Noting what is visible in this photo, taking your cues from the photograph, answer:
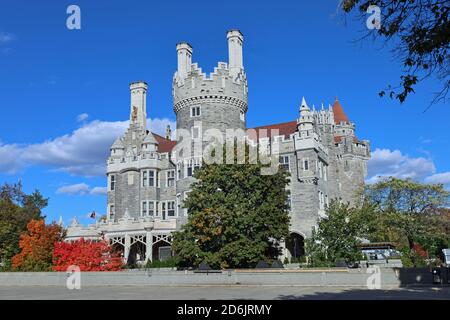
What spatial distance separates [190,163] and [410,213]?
23245 mm

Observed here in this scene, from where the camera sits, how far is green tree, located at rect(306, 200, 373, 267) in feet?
103

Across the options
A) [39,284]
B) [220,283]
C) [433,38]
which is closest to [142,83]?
[39,284]

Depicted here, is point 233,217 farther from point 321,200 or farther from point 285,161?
point 321,200

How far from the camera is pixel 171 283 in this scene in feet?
93.2

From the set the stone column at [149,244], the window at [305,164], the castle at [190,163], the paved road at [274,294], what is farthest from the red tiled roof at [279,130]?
the paved road at [274,294]

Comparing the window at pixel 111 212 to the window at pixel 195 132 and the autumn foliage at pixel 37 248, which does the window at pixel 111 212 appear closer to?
the autumn foliage at pixel 37 248

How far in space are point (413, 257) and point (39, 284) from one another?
97.3 feet

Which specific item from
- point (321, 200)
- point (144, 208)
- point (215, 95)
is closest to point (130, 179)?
point (144, 208)

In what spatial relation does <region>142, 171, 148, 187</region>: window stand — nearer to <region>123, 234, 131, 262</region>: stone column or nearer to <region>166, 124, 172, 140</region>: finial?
<region>123, 234, 131, 262</region>: stone column

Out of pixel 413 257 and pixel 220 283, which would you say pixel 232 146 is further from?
pixel 413 257

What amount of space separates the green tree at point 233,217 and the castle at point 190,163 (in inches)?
337

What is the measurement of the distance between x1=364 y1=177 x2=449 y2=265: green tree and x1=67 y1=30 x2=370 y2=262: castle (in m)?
5.48

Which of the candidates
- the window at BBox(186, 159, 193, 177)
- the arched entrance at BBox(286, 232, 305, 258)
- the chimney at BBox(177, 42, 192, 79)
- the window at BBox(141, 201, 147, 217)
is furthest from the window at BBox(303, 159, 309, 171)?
the window at BBox(141, 201, 147, 217)

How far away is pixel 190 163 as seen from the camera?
147 feet
